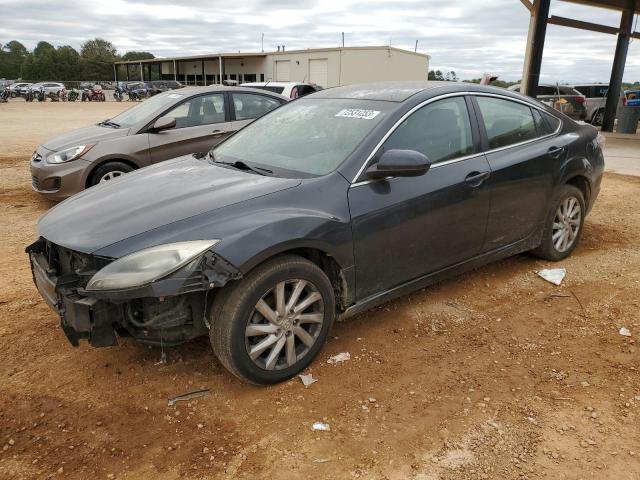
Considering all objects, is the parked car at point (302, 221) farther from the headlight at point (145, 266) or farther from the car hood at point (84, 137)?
the car hood at point (84, 137)

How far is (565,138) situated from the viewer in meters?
4.57

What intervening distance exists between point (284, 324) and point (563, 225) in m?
3.09

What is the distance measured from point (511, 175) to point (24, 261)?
4341 mm

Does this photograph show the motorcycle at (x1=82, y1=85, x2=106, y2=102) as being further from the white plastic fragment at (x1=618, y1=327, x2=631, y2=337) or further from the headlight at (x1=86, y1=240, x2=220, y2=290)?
the white plastic fragment at (x1=618, y1=327, x2=631, y2=337)

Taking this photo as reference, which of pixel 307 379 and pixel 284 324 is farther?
pixel 307 379

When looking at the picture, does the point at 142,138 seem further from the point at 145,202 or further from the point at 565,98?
the point at 565,98

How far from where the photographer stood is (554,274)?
4.56 metres

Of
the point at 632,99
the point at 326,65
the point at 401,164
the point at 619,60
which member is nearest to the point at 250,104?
the point at 401,164

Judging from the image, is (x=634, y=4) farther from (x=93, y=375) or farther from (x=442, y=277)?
(x=93, y=375)

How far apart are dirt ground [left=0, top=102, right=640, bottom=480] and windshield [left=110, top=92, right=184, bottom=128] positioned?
3.68 meters

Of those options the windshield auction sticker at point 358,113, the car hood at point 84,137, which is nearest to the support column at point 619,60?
the car hood at point 84,137

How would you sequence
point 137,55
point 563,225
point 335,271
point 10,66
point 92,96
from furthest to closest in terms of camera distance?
point 137,55
point 10,66
point 92,96
point 563,225
point 335,271

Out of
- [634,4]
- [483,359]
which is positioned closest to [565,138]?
[483,359]

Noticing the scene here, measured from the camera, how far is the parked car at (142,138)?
6504 millimetres
